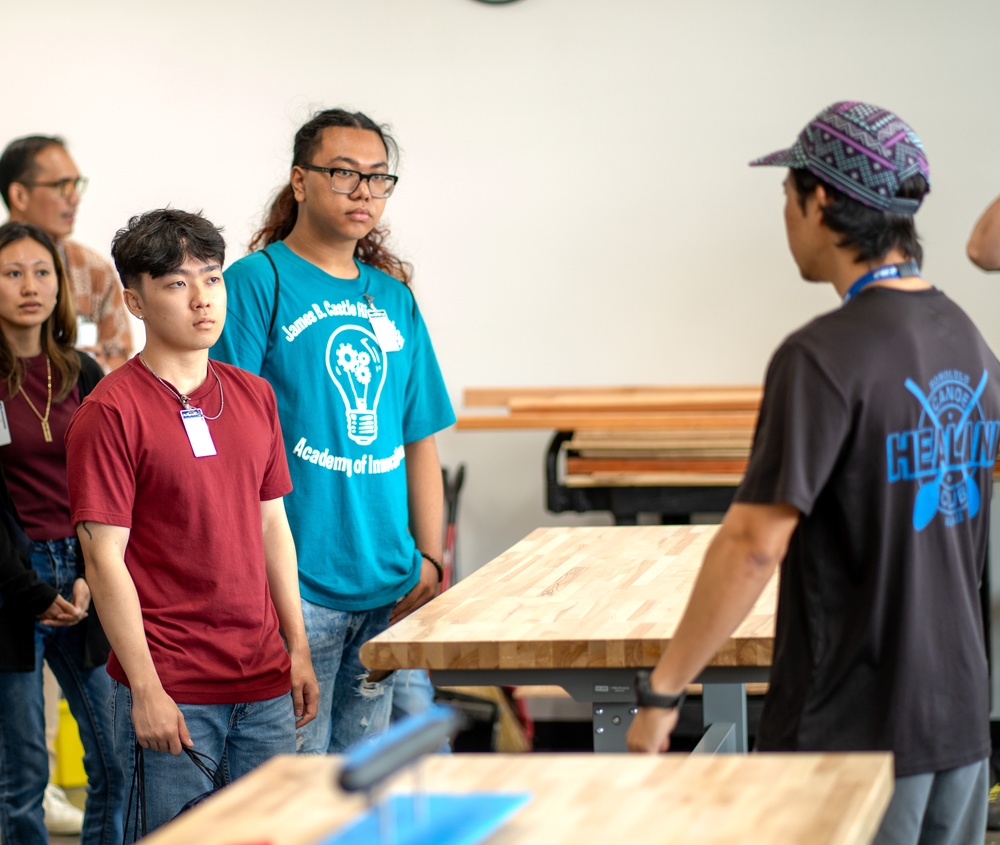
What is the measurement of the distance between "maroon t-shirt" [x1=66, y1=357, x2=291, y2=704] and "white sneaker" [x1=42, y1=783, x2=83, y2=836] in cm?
183

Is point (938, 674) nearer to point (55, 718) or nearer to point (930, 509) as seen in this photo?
point (930, 509)

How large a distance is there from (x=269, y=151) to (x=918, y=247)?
11.0 feet

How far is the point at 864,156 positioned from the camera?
57.4 inches

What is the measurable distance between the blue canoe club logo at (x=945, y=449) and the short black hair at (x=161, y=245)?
4.02ft

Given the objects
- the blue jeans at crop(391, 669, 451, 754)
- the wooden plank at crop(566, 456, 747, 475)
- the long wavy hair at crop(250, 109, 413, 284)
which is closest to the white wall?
the wooden plank at crop(566, 456, 747, 475)

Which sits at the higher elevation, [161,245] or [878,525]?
[161,245]

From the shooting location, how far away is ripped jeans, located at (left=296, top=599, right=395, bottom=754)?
2.42 meters

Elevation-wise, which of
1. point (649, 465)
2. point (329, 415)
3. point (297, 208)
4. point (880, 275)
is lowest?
point (649, 465)

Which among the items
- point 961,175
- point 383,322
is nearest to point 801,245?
point 383,322

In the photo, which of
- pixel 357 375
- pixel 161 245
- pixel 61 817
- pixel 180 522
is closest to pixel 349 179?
pixel 357 375

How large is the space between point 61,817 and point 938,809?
2.89 metres

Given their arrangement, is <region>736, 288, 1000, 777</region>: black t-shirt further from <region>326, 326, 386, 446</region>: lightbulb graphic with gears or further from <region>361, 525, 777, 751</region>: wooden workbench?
<region>326, 326, 386, 446</region>: lightbulb graphic with gears

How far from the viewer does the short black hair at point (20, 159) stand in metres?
3.80

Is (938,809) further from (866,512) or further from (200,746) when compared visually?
(200,746)
